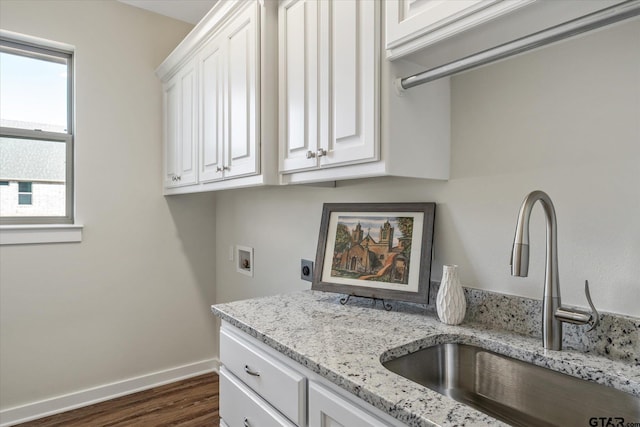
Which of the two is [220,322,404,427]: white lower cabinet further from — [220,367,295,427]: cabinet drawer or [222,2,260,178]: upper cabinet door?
[222,2,260,178]: upper cabinet door

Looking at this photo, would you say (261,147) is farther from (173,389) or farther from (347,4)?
(173,389)

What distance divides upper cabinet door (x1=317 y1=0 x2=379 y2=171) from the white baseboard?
229 cm

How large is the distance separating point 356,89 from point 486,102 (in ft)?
1.38

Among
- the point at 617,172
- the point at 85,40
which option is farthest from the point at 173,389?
the point at 617,172

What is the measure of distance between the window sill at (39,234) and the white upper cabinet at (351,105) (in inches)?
68.1

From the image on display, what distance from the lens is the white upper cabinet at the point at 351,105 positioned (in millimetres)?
1162

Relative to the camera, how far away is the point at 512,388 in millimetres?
1009

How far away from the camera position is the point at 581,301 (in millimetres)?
1021

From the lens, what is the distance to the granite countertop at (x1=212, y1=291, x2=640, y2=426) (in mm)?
755

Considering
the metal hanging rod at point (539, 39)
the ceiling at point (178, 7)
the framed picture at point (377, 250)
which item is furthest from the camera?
the ceiling at point (178, 7)

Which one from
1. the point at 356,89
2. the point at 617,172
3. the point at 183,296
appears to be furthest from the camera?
the point at 183,296

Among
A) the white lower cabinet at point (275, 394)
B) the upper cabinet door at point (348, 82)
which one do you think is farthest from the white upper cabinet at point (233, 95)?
the white lower cabinet at point (275, 394)

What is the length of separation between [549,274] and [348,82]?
2.64ft

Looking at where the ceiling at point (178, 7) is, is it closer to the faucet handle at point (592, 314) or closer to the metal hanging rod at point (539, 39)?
the metal hanging rod at point (539, 39)
